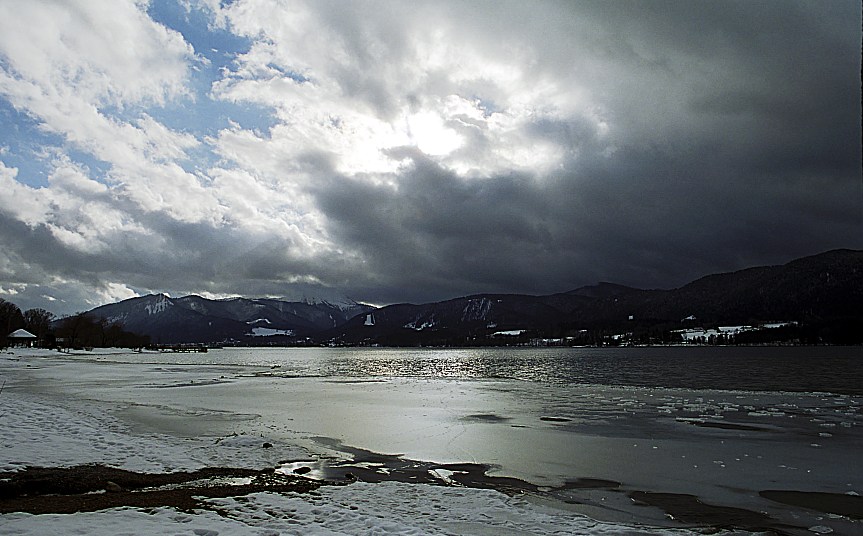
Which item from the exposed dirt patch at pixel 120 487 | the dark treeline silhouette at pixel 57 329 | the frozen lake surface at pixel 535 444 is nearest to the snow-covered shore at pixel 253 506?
the frozen lake surface at pixel 535 444

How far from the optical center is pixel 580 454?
63.8ft

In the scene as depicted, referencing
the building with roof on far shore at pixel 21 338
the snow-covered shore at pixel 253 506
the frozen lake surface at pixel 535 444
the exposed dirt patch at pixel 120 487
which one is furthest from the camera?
the building with roof on far shore at pixel 21 338

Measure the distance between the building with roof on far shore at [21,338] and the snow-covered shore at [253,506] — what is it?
412 feet

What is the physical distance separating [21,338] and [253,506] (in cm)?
15661

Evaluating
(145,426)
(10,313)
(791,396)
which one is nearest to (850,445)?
(791,396)

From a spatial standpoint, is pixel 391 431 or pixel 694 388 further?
pixel 694 388

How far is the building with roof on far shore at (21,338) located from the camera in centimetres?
12445

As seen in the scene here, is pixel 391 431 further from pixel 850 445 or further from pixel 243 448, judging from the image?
pixel 850 445

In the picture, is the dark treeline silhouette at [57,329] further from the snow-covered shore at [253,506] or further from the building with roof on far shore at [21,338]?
the snow-covered shore at [253,506]

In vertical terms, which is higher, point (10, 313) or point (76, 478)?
point (10, 313)

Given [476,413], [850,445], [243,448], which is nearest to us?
[243,448]

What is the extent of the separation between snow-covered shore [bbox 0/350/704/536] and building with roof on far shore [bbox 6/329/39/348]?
125705 mm

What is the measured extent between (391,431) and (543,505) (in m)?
12.6

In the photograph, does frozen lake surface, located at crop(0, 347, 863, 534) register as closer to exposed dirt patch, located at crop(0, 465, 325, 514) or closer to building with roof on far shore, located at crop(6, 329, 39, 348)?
exposed dirt patch, located at crop(0, 465, 325, 514)
